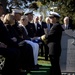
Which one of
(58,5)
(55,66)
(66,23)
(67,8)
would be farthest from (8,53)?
(58,5)

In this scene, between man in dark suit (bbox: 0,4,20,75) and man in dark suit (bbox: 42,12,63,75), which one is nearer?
man in dark suit (bbox: 0,4,20,75)

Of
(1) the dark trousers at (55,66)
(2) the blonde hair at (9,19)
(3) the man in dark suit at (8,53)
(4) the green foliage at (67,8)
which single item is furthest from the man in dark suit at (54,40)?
(4) the green foliage at (67,8)

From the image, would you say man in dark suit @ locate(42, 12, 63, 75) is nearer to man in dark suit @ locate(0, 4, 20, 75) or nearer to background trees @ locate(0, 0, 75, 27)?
man in dark suit @ locate(0, 4, 20, 75)

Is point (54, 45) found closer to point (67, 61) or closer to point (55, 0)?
point (67, 61)

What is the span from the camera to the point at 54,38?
33.8ft

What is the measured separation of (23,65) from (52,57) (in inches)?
38.8

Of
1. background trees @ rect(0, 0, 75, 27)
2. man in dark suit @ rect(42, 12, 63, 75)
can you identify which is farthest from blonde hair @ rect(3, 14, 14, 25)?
background trees @ rect(0, 0, 75, 27)

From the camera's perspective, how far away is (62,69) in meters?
11.4

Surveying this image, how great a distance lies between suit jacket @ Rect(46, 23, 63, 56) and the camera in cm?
1022

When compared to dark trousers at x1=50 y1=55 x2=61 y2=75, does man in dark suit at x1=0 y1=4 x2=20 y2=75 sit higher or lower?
higher

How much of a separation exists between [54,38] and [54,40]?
0.06 metres

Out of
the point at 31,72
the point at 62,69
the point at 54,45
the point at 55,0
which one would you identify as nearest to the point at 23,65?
the point at 31,72

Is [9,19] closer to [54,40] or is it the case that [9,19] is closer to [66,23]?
[54,40]

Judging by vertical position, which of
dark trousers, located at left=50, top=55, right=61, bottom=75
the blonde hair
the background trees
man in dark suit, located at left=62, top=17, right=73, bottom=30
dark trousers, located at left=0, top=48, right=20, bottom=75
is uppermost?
the background trees
